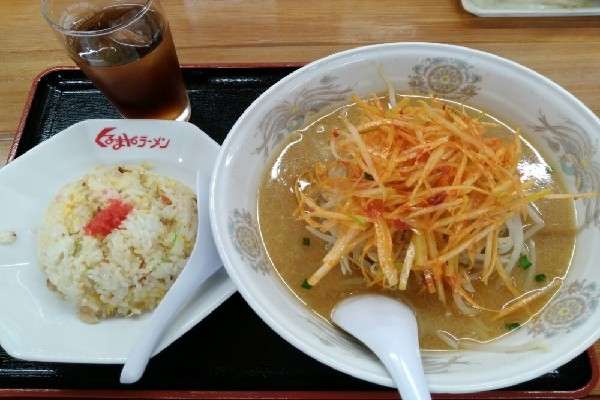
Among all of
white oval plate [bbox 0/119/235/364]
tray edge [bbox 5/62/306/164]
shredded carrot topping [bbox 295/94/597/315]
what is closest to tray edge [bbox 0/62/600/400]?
white oval plate [bbox 0/119/235/364]

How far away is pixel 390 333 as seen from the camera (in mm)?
910

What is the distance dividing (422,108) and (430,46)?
0.59 feet

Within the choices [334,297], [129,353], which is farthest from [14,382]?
[334,297]

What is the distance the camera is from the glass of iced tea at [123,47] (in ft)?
4.19

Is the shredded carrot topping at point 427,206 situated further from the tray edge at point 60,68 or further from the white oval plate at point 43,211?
the tray edge at point 60,68

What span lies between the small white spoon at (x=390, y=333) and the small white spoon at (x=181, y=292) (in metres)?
0.31

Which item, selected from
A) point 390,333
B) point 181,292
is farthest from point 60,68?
point 390,333

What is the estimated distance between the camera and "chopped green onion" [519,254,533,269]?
1.08 m

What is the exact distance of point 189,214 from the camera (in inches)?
50.4

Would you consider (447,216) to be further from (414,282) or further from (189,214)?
(189,214)

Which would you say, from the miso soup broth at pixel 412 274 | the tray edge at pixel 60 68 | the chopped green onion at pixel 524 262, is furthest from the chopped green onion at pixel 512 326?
the tray edge at pixel 60 68

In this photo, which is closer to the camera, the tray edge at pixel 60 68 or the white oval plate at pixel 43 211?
the white oval plate at pixel 43 211

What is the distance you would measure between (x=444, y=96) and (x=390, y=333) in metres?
0.66

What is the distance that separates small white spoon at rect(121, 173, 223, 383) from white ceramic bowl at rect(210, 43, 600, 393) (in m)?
0.11
